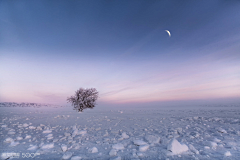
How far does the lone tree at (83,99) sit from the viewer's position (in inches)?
538

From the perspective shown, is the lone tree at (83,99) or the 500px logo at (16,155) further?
the lone tree at (83,99)

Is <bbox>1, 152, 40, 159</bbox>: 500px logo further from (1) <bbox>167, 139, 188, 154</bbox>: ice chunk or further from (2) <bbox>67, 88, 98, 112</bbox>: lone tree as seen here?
(2) <bbox>67, 88, 98, 112</bbox>: lone tree

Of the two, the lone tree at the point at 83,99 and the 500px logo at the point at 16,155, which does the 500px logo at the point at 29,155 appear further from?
the lone tree at the point at 83,99

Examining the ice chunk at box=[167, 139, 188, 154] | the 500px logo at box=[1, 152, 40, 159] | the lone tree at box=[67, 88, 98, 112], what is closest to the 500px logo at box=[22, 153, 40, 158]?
the 500px logo at box=[1, 152, 40, 159]

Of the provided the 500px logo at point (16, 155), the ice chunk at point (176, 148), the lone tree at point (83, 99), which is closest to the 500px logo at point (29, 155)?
the 500px logo at point (16, 155)

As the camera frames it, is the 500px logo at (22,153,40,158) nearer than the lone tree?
Yes

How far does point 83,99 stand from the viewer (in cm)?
1384

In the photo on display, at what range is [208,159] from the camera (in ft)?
7.13

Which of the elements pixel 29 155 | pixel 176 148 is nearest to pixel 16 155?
pixel 29 155

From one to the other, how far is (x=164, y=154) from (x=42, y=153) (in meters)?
2.66

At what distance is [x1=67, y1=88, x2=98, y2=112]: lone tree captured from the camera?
1367 cm

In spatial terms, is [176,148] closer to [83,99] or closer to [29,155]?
[29,155]

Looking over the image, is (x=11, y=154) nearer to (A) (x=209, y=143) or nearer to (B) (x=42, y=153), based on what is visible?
(B) (x=42, y=153)

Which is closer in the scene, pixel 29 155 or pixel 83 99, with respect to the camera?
pixel 29 155
